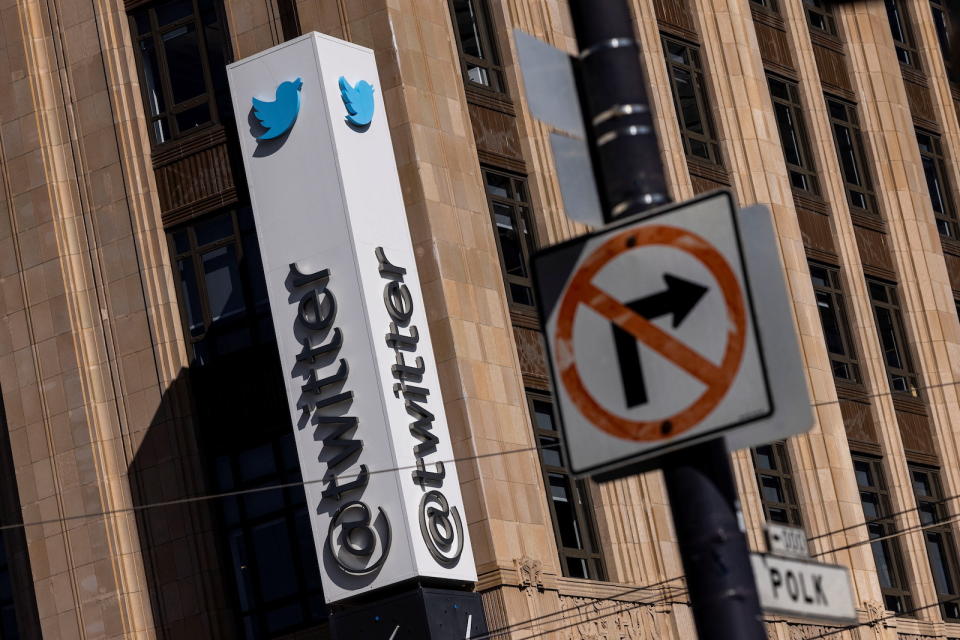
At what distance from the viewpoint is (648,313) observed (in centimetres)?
686

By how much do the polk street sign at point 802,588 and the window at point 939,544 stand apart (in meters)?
31.8

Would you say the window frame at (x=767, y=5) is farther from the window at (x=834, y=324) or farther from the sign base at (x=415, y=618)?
the sign base at (x=415, y=618)

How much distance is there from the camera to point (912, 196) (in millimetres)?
41656

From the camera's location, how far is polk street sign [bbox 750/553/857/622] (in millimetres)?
7062

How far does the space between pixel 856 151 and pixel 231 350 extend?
1753cm

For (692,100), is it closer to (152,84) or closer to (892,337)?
(892,337)

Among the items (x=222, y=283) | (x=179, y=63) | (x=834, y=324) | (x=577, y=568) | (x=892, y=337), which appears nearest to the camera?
(x=577, y=568)

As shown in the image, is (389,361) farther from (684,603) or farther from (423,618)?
(684,603)

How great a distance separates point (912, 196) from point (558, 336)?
1424 inches

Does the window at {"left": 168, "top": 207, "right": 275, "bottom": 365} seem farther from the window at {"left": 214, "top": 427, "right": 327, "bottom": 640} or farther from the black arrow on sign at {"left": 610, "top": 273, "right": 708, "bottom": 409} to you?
the black arrow on sign at {"left": 610, "top": 273, "right": 708, "bottom": 409}

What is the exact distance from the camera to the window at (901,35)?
4416cm

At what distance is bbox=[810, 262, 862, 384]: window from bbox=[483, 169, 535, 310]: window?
359 inches

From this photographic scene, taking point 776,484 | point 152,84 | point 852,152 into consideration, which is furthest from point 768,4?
point 152,84

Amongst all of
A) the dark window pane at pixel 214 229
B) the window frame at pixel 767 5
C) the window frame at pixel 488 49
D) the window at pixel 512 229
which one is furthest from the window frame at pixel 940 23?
the dark window pane at pixel 214 229
